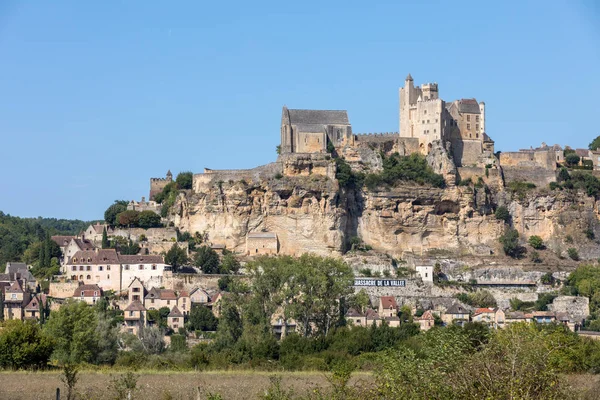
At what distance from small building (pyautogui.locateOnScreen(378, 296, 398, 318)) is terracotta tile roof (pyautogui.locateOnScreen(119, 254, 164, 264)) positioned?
12994 millimetres

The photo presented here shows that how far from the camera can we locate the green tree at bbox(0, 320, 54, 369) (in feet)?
138

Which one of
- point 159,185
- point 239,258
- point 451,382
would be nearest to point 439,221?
point 239,258

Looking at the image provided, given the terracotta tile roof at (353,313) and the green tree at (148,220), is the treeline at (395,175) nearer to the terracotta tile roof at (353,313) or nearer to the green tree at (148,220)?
the green tree at (148,220)

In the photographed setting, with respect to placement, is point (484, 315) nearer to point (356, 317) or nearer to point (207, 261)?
point (356, 317)

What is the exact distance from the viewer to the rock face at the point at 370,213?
7544 centimetres

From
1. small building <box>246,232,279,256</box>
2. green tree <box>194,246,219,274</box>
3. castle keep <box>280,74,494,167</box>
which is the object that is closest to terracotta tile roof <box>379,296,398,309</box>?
small building <box>246,232,279,256</box>

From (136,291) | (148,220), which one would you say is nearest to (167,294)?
(136,291)

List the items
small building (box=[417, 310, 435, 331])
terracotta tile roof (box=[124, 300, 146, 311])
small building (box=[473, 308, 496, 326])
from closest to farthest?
terracotta tile roof (box=[124, 300, 146, 311]) < small building (box=[417, 310, 435, 331]) < small building (box=[473, 308, 496, 326])

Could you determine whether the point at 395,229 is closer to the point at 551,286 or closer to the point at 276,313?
the point at 551,286

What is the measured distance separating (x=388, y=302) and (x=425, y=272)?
18.4ft

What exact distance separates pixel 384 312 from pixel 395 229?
11.1 metres

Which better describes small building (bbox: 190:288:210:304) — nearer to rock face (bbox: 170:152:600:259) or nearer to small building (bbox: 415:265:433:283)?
rock face (bbox: 170:152:600:259)

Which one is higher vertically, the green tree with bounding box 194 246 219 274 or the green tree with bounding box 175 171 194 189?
the green tree with bounding box 175 171 194 189

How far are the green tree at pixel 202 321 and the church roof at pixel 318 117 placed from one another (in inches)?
692
